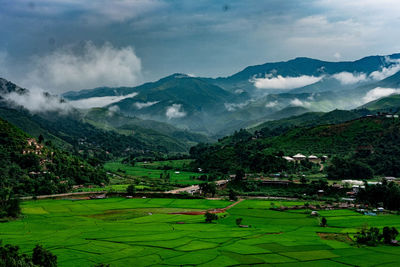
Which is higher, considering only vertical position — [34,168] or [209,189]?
[34,168]

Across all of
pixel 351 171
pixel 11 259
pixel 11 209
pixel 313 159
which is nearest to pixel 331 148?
pixel 313 159

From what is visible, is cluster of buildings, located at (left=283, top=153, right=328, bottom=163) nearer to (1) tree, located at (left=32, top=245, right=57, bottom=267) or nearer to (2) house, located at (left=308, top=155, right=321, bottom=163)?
(2) house, located at (left=308, top=155, right=321, bottom=163)

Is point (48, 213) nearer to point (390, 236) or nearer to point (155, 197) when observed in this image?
point (155, 197)

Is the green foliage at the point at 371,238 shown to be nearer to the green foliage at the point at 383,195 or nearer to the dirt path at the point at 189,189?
the green foliage at the point at 383,195

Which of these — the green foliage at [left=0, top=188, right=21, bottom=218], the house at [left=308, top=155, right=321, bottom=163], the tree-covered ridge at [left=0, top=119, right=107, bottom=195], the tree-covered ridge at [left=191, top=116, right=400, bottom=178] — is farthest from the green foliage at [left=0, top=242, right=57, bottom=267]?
the house at [left=308, top=155, right=321, bottom=163]

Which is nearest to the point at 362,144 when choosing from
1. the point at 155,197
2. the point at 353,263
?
the point at 155,197

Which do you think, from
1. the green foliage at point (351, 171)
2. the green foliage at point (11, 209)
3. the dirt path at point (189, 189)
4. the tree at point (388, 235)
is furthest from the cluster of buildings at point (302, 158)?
the green foliage at point (11, 209)

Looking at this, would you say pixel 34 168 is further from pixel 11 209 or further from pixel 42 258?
pixel 42 258
